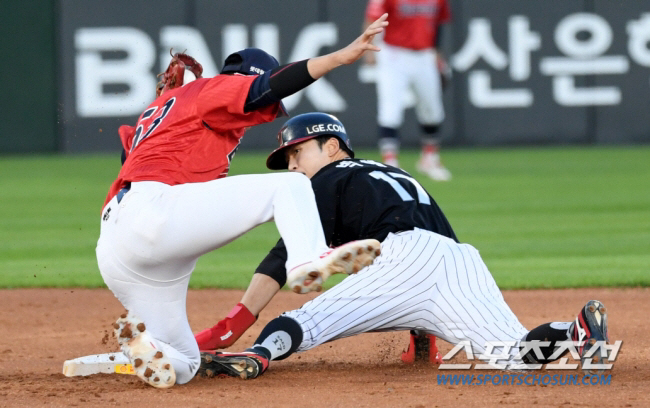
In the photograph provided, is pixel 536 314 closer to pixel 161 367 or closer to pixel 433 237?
pixel 433 237

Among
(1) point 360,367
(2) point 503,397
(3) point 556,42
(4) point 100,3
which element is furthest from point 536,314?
(4) point 100,3

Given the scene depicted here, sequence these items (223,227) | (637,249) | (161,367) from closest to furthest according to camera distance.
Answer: (223,227), (161,367), (637,249)

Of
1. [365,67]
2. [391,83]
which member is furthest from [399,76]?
[365,67]

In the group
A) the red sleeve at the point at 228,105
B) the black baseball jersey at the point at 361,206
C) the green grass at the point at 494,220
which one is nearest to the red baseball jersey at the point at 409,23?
the green grass at the point at 494,220

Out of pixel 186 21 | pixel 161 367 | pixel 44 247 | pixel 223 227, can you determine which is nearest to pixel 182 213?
pixel 223 227

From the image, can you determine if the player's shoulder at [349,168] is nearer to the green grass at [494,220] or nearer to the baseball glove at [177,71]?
the baseball glove at [177,71]

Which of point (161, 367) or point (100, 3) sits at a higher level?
point (100, 3)

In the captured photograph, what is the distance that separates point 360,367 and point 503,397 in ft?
2.91

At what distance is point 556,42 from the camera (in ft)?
48.0

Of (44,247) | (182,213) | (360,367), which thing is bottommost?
(44,247)

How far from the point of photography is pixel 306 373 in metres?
4.05

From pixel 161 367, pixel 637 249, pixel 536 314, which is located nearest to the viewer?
pixel 161 367

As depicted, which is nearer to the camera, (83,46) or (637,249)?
(637,249)

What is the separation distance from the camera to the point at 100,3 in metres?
14.8
